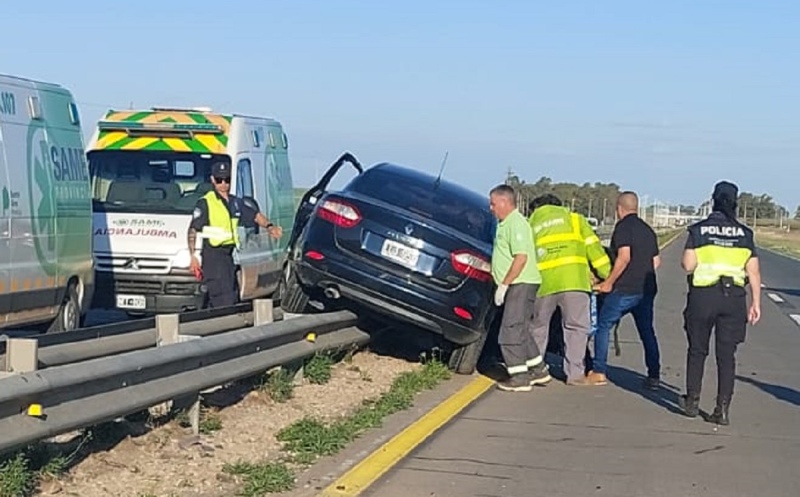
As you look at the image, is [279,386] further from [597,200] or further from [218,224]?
[597,200]

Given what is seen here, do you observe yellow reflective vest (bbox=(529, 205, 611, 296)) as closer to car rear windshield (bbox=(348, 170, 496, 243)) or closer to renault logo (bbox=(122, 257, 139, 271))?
car rear windshield (bbox=(348, 170, 496, 243))

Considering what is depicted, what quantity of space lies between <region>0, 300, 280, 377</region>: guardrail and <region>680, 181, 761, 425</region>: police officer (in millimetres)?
3400

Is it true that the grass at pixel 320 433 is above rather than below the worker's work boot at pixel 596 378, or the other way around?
above

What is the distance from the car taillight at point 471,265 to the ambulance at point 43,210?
366 cm

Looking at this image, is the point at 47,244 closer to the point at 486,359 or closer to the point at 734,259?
the point at 486,359

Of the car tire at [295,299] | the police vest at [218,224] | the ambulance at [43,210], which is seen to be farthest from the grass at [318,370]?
the ambulance at [43,210]

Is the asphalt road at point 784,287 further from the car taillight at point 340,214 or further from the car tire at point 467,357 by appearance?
the car taillight at point 340,214

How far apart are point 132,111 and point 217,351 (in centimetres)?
823

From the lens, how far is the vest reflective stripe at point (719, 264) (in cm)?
1069

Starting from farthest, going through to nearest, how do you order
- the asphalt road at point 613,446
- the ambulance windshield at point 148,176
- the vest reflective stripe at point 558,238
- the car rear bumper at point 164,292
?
the ambulance windshield at point 148,176
the car rear bumper at point 164,292
the vest reflective stripe at point 558,238
the asphalt road at point 613,446

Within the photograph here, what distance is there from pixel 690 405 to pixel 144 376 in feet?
16.4

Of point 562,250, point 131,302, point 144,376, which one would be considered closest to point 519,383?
point 562,250

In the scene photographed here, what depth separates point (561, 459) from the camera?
9.21m

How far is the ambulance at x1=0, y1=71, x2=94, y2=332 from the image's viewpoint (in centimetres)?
1157
